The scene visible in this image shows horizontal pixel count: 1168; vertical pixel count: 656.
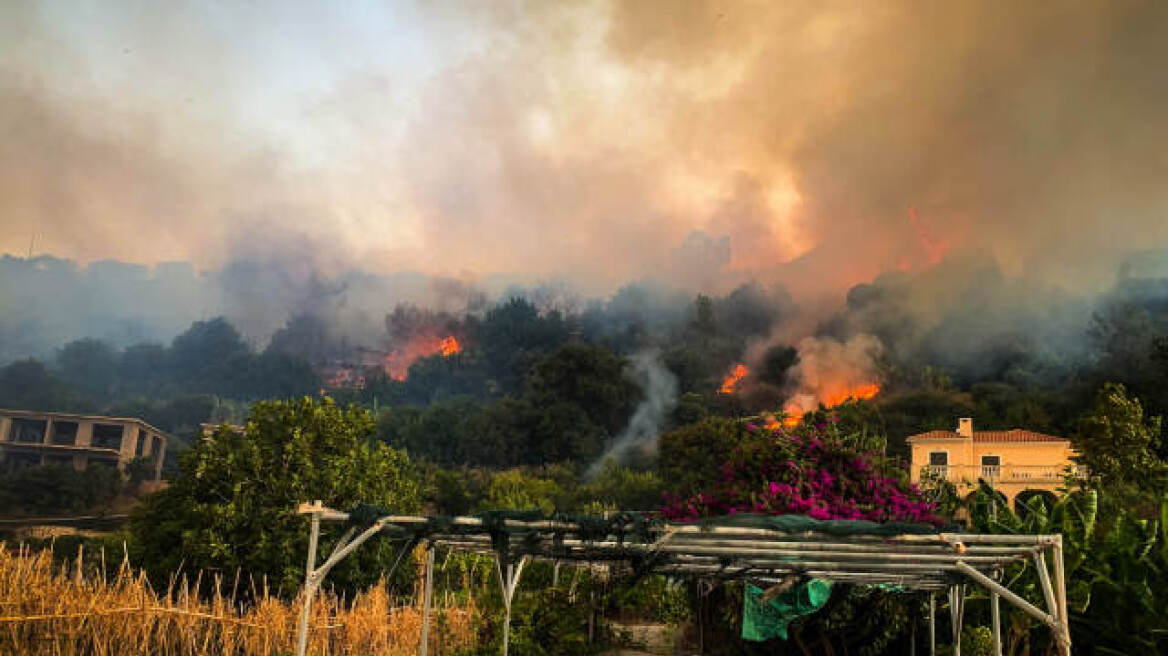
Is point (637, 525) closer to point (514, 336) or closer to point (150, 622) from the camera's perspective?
point (150, 622)

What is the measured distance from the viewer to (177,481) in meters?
19.5

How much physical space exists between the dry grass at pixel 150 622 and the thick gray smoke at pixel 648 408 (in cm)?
4722

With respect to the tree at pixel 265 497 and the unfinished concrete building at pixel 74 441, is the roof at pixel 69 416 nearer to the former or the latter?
the unfinished concrete building at pixel 74 441

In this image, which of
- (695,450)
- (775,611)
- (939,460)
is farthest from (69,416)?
(775,611)

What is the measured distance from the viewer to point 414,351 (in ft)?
344

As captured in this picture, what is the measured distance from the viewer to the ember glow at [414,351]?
100438 millimetres

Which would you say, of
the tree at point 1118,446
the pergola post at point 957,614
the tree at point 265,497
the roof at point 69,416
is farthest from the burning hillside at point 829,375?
the pergola post at point 957,614

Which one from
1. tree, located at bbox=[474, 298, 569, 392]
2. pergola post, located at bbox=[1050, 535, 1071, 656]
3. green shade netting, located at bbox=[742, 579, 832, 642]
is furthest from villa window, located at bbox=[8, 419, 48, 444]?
pergola post, located at bbox=[1050, 535, 1071, 656]

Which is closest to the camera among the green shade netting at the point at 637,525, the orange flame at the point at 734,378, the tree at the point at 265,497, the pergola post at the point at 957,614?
the green shade netting at the point at 637,525

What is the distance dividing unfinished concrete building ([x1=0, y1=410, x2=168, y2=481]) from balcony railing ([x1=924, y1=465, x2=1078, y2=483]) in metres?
47.7

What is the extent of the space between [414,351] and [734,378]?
4330 centimetres

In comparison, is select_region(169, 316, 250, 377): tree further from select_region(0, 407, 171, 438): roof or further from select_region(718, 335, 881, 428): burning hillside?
select_region(718, 335, 881, 428): burning hillside

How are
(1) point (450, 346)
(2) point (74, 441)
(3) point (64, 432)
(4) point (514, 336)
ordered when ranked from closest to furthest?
(2) point (74, 441), (3) point (64, 432), (4) point (514, 336), (1) point (450, 346)

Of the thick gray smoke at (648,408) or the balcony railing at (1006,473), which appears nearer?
the balcony railing at (1006,473)
